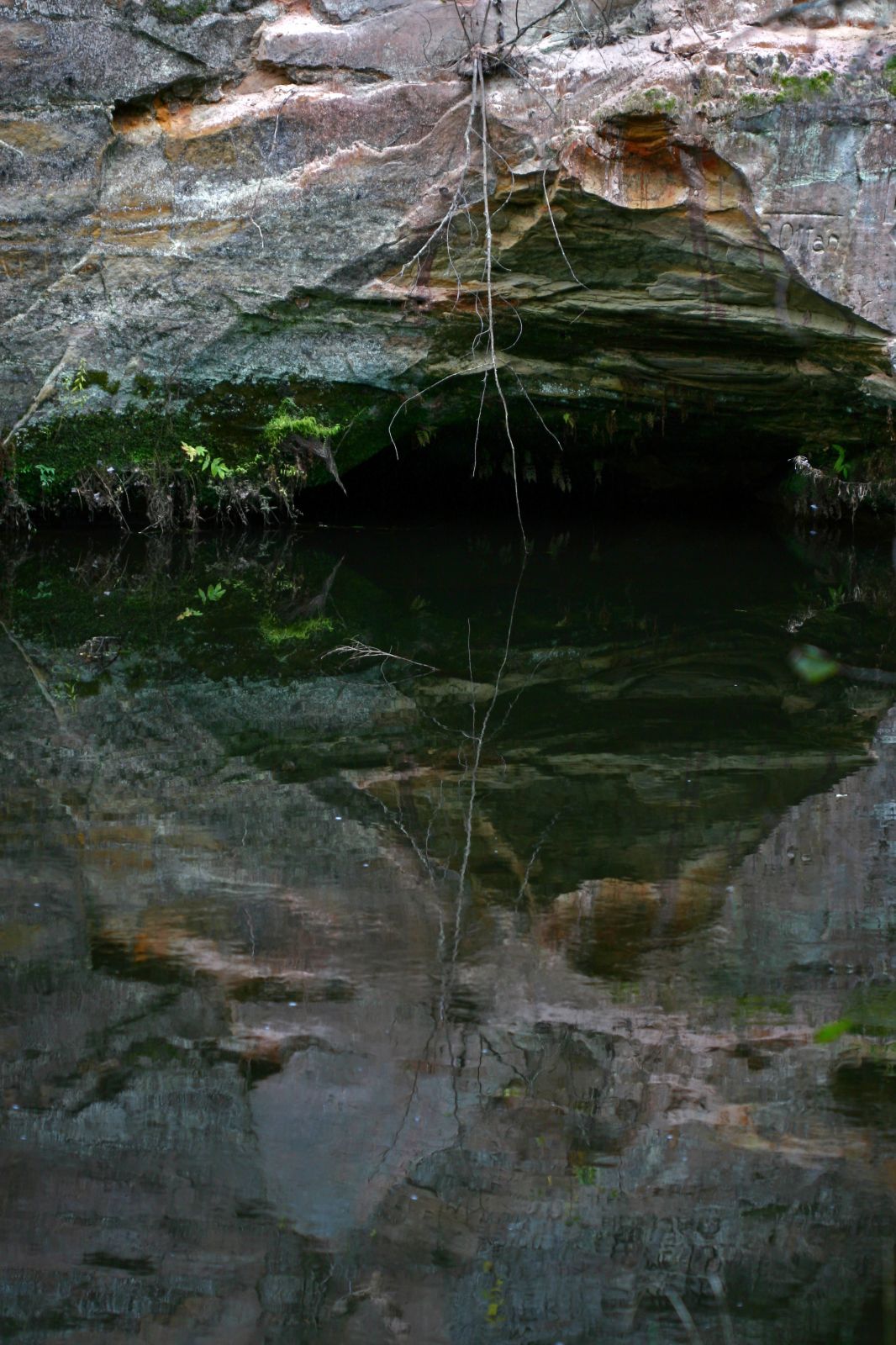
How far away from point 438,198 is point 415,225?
0.22 meters

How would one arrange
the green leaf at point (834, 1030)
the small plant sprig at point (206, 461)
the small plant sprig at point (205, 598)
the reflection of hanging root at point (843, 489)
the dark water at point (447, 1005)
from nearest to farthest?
the dark water at point (447, 1005) → the green leaf at point (834, 1030) → the small plant sprig at point (205, 598) → the small plant sprig at point (206, 461) → the reflection of hanging root at point (843, 489)

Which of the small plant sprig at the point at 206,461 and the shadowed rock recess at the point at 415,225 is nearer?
the shadowed rock recess at the point at 415,225

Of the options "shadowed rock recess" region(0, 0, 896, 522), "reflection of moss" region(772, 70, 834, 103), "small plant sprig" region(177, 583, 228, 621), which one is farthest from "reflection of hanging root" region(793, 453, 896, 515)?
"small plant sprig" region(177, 583, 228, 621)

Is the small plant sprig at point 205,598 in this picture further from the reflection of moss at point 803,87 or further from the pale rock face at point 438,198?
the reflection of moss at point 803,87

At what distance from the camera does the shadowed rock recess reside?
23.6 ft

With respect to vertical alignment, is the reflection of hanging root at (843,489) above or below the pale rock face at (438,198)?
below

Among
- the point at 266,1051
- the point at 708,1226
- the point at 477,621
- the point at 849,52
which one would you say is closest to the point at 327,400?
the point at 477,621

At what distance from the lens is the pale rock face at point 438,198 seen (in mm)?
7176

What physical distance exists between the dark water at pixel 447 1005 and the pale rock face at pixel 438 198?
3.16m

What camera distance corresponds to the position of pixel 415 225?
7871 millimetres

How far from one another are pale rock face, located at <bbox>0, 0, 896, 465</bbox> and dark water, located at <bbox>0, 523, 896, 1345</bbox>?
316 cm

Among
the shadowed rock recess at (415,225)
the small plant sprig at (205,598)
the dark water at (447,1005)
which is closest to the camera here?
the dark water at (447,1005)

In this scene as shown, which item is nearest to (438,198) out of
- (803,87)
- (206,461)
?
(803,87)

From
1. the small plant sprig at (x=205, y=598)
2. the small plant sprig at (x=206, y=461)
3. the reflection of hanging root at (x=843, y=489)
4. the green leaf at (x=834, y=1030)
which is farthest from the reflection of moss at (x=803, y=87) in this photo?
the green leaf at (x=834, y=1030)
